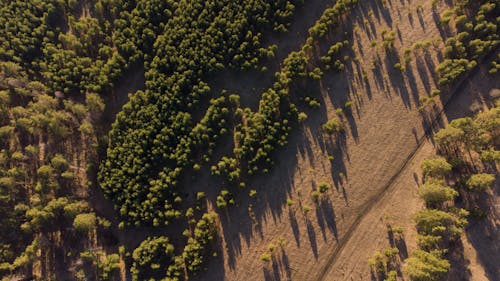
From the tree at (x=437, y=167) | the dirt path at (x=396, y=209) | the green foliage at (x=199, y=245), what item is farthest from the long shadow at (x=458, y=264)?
the green foliage at (x=199, y=245)

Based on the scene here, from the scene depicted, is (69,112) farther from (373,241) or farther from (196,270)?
(373,241)

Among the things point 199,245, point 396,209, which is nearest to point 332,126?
point 396,209

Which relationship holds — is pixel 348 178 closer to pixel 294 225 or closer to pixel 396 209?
pixel 396 209

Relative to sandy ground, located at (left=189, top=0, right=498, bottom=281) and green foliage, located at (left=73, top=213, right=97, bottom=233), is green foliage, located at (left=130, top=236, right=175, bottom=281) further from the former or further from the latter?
green foliage, located at (left=73, top=213, right=97, bottom=233)

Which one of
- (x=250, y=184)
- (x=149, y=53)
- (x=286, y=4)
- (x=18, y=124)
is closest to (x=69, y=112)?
(x=18, y=124)

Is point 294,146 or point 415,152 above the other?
point 294,146

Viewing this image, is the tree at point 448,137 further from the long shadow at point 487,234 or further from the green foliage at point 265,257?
the green foliage at point 265,257

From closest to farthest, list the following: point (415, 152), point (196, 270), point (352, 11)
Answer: point (196, 270), point (415, 152), point (352, 11)
